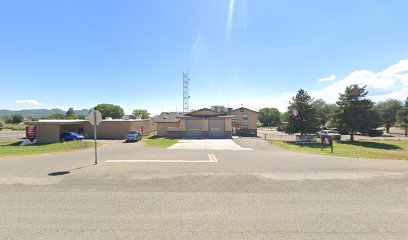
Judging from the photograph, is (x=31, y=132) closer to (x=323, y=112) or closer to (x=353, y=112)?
(x=353, y=112)

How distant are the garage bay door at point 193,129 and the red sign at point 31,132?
2111cm

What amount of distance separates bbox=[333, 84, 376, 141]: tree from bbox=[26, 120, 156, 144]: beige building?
35378 mm

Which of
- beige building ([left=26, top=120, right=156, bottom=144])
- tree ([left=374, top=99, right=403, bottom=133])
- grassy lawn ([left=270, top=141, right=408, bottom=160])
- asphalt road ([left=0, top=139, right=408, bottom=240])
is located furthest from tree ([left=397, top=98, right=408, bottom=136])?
beige building ([left=26, top=120, right=156, bottom=144])

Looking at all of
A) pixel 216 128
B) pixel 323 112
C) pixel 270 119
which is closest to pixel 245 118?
pixel 216 128

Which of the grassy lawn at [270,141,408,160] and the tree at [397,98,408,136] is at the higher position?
the tree at [397,98,408,136]

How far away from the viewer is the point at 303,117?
38469 millimetres

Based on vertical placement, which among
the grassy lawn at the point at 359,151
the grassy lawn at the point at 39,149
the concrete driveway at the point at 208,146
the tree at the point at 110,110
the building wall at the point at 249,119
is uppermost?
the tree at the point at 110,110

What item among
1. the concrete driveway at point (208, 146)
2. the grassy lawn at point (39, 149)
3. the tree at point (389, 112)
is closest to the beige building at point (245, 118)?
the concrete driveway at point (208, 146)

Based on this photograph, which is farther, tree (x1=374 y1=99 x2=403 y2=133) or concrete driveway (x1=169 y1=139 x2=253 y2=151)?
tree (x1=374 y1=99 x2=403 y2=133)

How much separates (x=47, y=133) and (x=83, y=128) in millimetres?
9318

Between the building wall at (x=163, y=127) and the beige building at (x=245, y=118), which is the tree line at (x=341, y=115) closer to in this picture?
the beige building at (x=245, y=118)

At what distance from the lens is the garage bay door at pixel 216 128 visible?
129 feet

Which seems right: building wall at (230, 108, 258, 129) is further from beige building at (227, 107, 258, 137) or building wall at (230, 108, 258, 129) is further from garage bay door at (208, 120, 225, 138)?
garage bay door at (208, 120, 225, 138)

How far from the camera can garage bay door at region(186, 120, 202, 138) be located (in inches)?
1545
